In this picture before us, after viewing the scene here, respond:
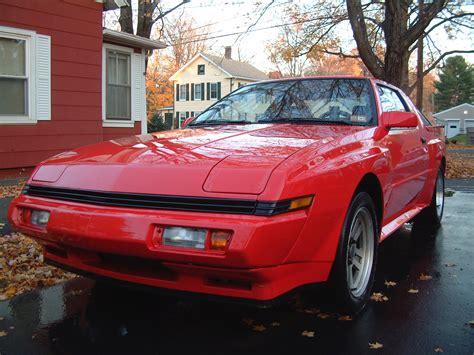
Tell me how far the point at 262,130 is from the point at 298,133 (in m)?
0.32

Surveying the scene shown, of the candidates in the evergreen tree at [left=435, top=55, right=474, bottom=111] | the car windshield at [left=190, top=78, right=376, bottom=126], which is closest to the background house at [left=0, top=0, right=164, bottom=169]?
the car windshield at [left=190, top=78, right=376, bottom=126]

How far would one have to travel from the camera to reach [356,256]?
3248mm

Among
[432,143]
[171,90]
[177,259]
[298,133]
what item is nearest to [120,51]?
[432,143]

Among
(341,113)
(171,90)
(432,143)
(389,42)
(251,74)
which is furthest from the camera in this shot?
(171,90)

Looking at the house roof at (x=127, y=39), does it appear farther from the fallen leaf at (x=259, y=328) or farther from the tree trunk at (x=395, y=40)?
the fallen leaf at (x=259, y=328)

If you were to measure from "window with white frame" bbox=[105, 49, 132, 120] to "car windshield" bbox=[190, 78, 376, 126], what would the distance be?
289 inches

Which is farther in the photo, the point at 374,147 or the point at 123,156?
the point at 374,147

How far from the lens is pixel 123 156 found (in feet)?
9.51

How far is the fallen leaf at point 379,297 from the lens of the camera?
11.2 ft

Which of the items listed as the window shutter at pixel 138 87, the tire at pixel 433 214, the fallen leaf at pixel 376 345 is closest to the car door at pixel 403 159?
the tire at pixel 433 214

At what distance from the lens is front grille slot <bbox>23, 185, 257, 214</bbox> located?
2.34 metres

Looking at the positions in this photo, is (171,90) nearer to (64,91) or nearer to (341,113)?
(64,91)

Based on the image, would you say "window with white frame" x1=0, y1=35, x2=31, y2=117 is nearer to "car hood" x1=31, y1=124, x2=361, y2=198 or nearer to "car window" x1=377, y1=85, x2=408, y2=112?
"car hood" x1=31, y1=124, x2=361, y2=198

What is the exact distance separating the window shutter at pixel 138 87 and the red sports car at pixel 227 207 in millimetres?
8439
